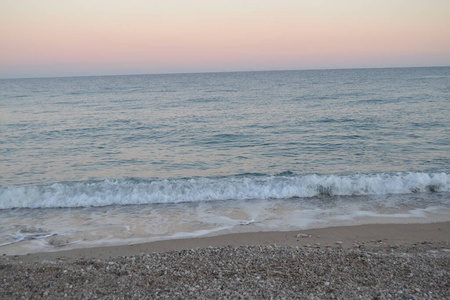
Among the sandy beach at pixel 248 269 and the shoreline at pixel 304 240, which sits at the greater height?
the sandy beach at pixel 248 269

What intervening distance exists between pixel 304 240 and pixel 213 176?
5.61 meters

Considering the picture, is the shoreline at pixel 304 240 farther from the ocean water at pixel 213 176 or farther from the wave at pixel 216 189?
the wave at pixel 216 189

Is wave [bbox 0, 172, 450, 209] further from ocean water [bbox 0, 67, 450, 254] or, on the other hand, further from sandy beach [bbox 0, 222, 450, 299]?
sandy beach [bbox 0, 222, 450, 299]

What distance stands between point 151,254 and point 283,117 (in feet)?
63.1

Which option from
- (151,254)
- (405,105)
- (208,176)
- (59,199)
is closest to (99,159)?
(59,199)

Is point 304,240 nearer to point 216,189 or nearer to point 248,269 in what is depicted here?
point 248,269

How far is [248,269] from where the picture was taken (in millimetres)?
5871

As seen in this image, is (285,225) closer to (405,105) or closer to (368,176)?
A: (368,176)

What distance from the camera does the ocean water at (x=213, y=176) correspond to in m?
8.90

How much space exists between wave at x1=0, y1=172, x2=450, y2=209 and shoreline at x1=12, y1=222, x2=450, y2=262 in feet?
9.45

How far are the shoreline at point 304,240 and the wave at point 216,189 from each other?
2.88 meters

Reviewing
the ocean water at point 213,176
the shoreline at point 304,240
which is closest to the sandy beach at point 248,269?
the shoreline at point 304,240

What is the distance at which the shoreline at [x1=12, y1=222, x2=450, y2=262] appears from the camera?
722 centimetres

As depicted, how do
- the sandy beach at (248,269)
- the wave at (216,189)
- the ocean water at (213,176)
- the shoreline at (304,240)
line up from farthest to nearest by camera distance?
1. the wave at (216,189)
2. the ocean water at (213,176)
3. the shoreline at (304,240)
4. the sandy beach at (248,269)
